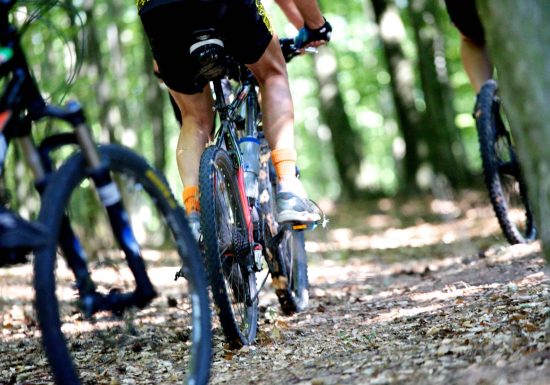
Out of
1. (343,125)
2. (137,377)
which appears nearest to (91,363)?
(137,377)

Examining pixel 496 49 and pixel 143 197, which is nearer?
pixel 496 49

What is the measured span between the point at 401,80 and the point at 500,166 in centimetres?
841

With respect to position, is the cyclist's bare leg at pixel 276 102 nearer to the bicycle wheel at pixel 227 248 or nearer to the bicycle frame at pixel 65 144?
the bicycle wheel at pixel 227 248

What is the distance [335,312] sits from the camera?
443cm

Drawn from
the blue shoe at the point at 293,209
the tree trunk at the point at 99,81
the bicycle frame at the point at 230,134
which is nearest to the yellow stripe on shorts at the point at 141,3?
the bicycle frame at the point at 230,134

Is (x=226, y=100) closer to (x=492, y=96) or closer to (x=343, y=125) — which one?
(x=492, y=96)

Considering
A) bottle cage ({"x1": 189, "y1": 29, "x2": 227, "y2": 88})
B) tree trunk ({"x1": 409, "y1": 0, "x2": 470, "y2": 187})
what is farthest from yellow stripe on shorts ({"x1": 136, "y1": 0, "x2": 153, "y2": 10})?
tree trunk ({"x1": 409, "y1": 0, "x2": 470, "y2": 187})

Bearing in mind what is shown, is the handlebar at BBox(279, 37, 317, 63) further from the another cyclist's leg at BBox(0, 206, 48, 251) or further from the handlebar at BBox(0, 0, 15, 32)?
the another cyclist's leg at BBox(0, 206, 48, 251)

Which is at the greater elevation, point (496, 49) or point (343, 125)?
point (343, 125)

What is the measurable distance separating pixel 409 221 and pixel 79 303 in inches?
361

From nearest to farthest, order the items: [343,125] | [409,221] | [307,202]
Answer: [307,202]
[409,221]
[343,125]

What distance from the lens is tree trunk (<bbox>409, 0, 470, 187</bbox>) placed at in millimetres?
12484

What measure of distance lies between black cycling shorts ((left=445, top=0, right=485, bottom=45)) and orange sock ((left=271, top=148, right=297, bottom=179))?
2186 mm

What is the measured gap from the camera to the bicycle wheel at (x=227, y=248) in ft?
10.0
